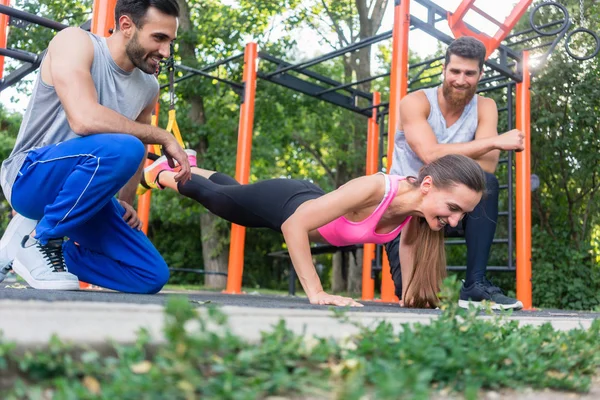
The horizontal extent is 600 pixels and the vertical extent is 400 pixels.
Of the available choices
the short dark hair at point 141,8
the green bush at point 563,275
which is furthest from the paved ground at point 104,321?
the green bush at point 563,275

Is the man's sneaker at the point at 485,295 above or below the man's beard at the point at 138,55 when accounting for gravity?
below

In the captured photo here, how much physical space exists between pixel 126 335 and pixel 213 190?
228cm

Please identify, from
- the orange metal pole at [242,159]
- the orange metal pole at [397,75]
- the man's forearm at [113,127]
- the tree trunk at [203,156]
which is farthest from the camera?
the tree trunk at [203,156]

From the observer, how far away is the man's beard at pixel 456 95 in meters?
3.24

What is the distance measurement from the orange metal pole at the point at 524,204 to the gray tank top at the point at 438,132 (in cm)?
159

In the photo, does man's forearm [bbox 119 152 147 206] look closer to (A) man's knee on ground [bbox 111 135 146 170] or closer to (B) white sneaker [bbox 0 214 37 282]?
(B) white sneaker [bbox 0 214 37 282]

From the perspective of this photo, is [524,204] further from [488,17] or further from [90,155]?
[90,155]

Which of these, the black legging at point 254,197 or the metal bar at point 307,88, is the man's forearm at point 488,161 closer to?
the black legging at point 254,197

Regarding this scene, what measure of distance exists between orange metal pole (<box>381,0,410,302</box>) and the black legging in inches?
50.3

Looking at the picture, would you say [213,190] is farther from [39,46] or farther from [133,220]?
[39,46]

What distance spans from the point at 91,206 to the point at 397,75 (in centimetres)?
247

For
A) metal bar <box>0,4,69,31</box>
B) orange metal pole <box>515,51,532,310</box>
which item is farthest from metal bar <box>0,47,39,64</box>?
orange metal pole <box>515,51,532,310</box>

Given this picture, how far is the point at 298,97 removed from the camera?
12016 millimetres

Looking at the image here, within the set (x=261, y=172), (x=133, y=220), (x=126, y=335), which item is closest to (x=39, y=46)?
(x=261, y=172)
